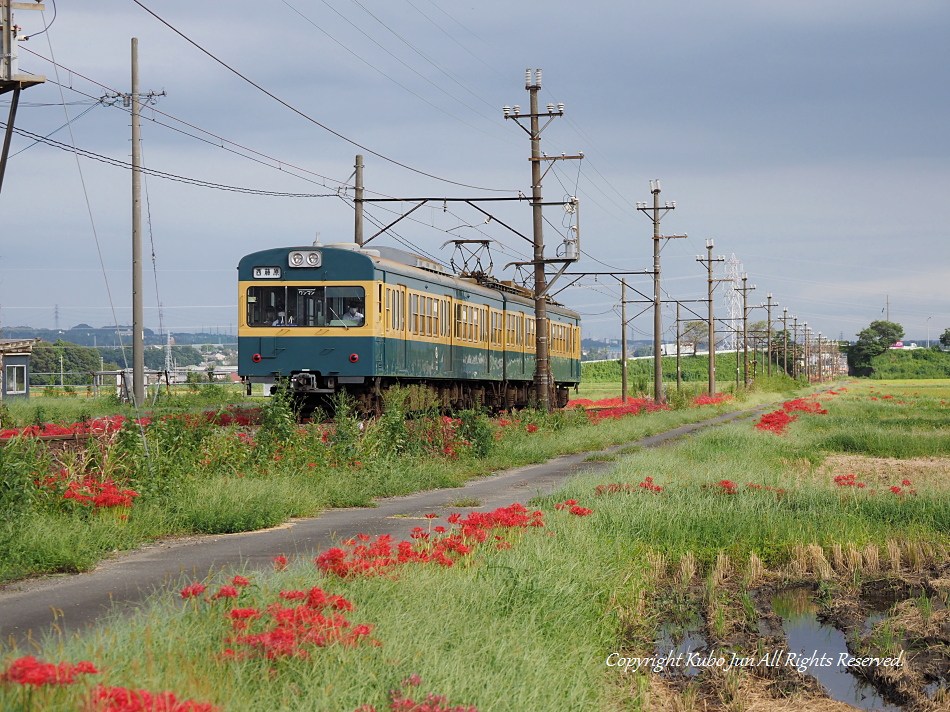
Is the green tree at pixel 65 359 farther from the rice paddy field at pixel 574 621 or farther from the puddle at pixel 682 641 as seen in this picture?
the puddle at pixel 682 641

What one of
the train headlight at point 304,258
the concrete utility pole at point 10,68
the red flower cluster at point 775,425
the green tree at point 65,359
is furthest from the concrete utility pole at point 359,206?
the green tree at point 65,359

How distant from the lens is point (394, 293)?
72.4 ft

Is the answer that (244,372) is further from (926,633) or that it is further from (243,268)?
(926,633)

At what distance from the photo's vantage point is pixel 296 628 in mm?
4852

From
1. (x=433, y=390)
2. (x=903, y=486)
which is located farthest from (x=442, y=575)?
(x=433, y=390)

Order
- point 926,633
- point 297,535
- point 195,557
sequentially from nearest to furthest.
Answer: point 926,633 → point 195,557 → point 297,535

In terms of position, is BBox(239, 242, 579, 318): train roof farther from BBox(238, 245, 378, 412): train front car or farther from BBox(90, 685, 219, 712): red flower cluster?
BBox(90, 685, 219, 712): red flower cluster

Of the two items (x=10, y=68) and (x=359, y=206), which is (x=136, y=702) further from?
(x=359, y=206)

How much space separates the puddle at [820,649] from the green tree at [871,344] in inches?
6293

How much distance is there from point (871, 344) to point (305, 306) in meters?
152

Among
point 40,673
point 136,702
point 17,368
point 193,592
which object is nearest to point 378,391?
point 193,592

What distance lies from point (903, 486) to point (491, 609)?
10.3 metres

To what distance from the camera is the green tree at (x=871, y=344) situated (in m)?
159

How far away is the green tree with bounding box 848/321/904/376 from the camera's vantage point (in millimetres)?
159125
